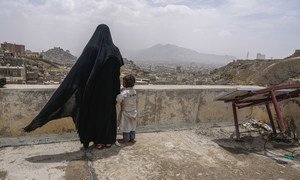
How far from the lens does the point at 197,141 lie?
4.44 m

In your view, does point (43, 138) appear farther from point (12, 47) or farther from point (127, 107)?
point (12, 47)

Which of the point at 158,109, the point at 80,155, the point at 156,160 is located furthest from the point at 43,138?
the point at 158,109

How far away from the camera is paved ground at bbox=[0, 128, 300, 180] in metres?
3.21

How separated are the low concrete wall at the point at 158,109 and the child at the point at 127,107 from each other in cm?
57

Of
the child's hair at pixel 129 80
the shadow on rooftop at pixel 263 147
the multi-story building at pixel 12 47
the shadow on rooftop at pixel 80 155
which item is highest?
the multi-story building at pixel 12 47

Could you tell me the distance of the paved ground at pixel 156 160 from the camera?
321 centimetres

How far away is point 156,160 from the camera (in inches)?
142

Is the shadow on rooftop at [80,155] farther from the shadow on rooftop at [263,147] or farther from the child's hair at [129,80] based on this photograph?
the shadow on rooftop at [263,147]

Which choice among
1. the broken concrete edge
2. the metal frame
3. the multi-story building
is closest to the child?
the broken concrete edge

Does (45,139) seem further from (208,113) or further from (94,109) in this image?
(208,113)

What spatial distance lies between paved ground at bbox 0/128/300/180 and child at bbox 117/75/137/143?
218 mm

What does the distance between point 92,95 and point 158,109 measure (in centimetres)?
141

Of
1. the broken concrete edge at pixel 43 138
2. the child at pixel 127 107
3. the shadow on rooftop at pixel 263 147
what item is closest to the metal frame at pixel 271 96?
the shadow on rooftop at pixel 263 147

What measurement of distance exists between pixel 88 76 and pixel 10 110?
1123 mm
